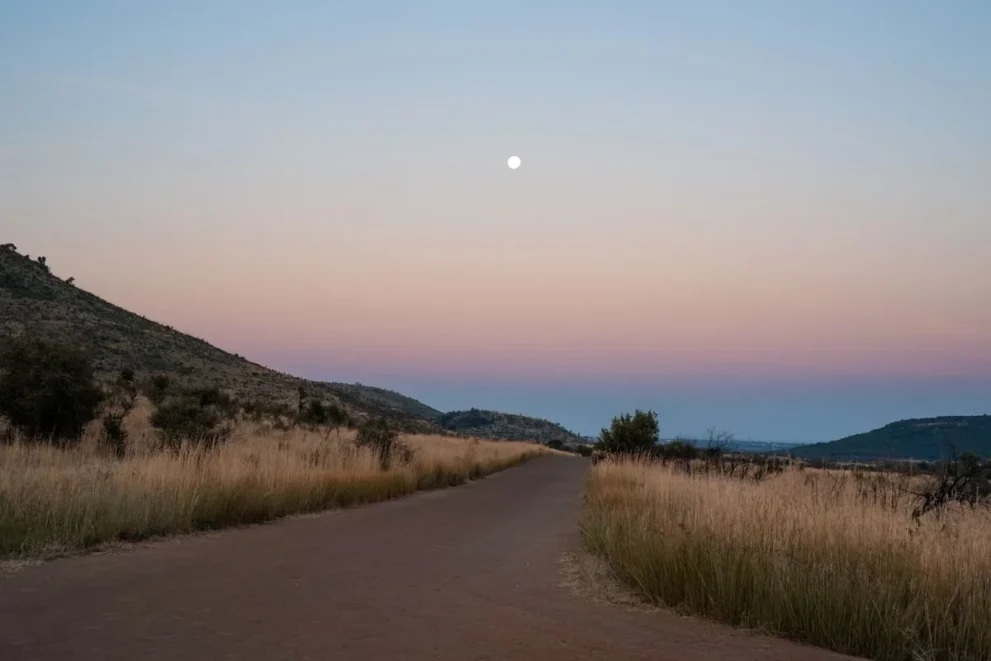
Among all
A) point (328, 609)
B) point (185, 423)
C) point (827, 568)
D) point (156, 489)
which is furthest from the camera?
point (185, 423)

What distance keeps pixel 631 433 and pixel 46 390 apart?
1025 inches

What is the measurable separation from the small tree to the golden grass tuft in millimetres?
17538

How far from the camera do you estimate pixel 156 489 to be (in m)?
13.5

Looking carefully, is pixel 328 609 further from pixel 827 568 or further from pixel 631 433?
pixel 631 433

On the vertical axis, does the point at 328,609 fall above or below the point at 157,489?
below

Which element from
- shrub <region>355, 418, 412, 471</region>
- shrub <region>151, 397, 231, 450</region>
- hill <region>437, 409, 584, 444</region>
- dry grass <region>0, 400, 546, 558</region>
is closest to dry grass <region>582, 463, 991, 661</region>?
dry grass <region>0, 400, 546, 558</region>

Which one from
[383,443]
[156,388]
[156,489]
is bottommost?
[156,489]

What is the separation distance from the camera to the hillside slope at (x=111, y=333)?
51.2 meters

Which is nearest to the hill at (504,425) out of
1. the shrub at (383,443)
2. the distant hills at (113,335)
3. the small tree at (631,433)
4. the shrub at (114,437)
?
the distant hills at (113,335)

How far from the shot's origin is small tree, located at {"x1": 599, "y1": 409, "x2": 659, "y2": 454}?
1512 inches

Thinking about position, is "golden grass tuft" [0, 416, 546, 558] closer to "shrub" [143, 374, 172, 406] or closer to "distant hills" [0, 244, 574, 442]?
"shrub" [143, 374, 172, 406]

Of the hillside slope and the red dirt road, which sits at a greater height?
the hillside slope

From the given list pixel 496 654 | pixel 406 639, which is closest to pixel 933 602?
pixel 496 654

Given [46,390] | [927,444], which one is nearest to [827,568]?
[927,444]
